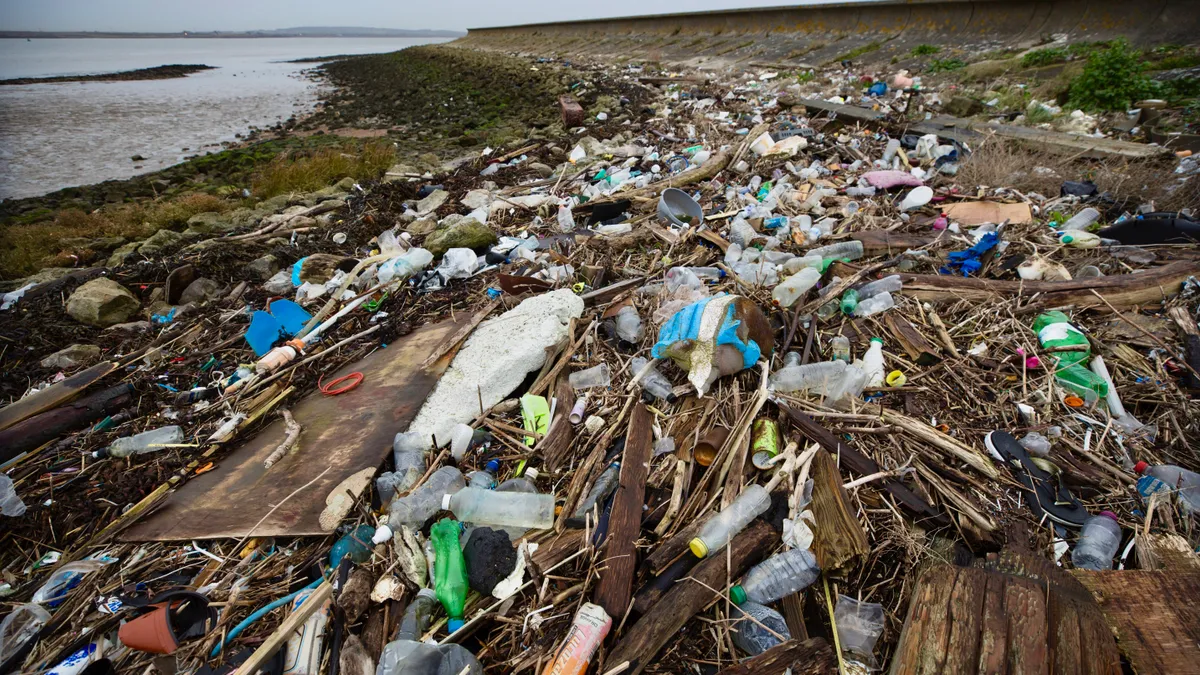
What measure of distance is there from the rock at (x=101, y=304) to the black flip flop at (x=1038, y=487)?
19.8ft

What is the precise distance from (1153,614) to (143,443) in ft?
13.8

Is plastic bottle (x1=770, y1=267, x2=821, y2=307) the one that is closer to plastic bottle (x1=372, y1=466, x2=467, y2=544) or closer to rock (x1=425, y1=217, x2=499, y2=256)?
plastic bottle (x1=372, y1=466, x2=467, y2=544)

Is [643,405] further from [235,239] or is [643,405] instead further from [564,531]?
[235,239]

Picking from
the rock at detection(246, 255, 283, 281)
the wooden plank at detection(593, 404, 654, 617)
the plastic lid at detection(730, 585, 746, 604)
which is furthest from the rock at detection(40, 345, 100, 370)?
the plastic lid at detection(730, 585, 746, 604)

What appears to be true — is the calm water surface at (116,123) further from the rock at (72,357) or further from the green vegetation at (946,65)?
the green vegetation at (946,65)

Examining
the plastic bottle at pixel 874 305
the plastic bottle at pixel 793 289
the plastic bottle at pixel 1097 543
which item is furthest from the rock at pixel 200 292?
the plastic bottle at pixel 1097 543

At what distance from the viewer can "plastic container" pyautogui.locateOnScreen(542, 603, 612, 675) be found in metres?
1.44

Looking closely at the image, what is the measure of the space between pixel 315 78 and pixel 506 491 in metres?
36.1

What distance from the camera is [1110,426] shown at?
2.03 meters

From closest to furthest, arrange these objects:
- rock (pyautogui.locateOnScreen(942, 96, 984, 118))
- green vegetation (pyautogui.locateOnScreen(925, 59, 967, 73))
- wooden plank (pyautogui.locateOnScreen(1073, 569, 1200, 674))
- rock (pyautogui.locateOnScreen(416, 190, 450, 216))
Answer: wooden plank (pyautogui.locateOnScreen(1073, 569, 1200, 674)) → rock (pyautogui.locateOnScreen(416, 190, 450, 216)) → rock (pyautogui.locateOnScreen(942, 96, 984, 118)) → green vegetation (pyautogui.locateOnScreen(925, 59, 967, 73))

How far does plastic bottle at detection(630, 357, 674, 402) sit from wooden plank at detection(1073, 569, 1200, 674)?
149cm

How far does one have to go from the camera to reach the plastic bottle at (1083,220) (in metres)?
3.40

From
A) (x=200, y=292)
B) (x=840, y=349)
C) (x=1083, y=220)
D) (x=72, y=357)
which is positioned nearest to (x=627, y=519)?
(x=840, y=349)

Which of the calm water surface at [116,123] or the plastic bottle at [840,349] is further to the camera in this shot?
the calm water surface at [116,123]
